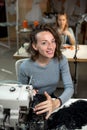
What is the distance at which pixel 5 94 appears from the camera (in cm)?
121

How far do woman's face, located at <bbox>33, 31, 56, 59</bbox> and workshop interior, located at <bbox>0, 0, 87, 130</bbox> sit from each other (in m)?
0.30

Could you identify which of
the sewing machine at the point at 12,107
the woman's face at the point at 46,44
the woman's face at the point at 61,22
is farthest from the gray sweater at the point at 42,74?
the woman's face at the point at 61,22

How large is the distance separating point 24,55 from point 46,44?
1182mm

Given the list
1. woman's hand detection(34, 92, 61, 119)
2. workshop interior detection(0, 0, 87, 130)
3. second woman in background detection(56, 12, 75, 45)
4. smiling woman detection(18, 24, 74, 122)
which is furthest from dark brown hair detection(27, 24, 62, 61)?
second woman in background detection(56, 12, 75, 45)

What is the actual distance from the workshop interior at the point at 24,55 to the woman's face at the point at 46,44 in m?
0.30

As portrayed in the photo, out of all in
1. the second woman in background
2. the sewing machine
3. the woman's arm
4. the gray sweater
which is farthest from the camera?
the second woman in background

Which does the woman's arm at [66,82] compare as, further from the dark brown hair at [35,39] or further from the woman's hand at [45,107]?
the woman's hand at [45,107]

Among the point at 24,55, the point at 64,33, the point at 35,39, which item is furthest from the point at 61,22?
the point at 35,39

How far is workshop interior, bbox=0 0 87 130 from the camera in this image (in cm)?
120

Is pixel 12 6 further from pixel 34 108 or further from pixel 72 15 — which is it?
pixel 34 108

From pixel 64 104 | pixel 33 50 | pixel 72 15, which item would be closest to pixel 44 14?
pixel 72 15

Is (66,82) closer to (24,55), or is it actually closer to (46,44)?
(46,44)

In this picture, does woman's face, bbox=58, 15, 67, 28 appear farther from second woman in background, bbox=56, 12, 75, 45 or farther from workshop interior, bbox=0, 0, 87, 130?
workshop interior, bbox=0, 0, 87, 130

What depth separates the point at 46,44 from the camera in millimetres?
1615
